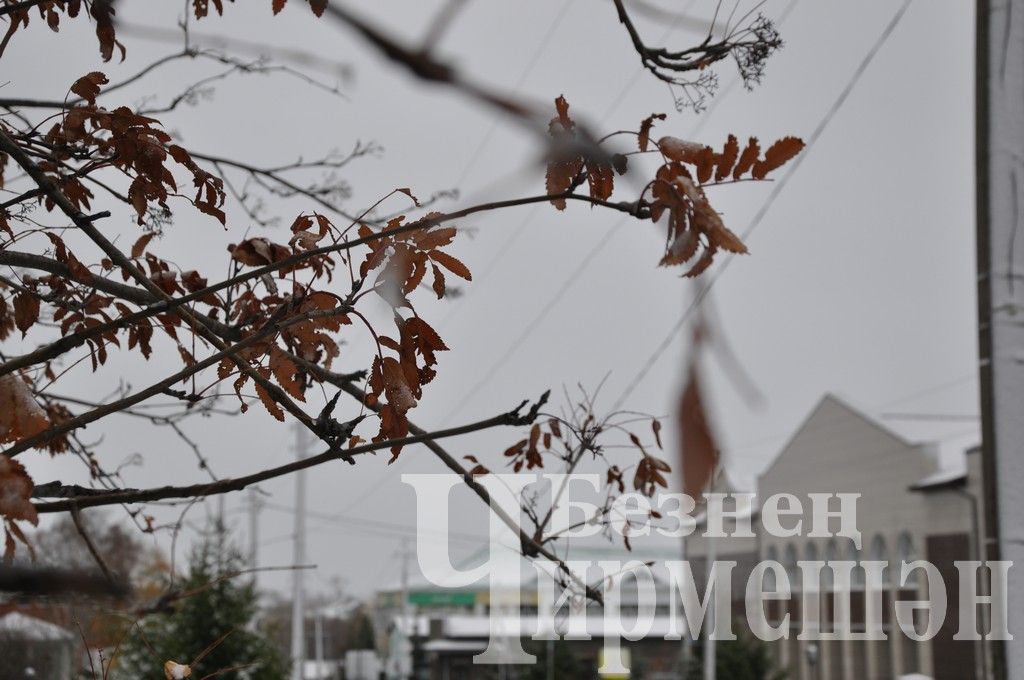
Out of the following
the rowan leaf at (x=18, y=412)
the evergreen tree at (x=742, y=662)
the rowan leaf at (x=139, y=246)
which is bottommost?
the evergreen tree at (x=742, y=662)

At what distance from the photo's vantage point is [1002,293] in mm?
2383

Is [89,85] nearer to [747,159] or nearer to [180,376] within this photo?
[180,376]

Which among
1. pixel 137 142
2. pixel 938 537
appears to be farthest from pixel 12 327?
pixel 938 537

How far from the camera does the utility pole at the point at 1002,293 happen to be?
237cm

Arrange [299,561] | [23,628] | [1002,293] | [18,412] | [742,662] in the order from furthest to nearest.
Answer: [742,662] → [299,561] → [23,628] → [1002,293] → [18,412]

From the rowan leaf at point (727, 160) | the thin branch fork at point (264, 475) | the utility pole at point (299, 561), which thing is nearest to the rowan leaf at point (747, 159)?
the rowan leaf at point (727, 160)

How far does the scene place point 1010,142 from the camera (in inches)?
95.7

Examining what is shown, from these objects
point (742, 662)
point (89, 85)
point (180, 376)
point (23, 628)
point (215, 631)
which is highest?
point (89, 85)

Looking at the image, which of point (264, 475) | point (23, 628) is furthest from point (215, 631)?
point (264, 475)

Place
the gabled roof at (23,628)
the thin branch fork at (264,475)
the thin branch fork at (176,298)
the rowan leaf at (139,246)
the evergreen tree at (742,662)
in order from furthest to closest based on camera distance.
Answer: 1. the evergreen tree at (742,662)
2. the gabled roof at (23,628)
3. the rowan leaf at (139,246)
4. the thin branch fork at (264,475)
5. the thin branch fork at (176,298)

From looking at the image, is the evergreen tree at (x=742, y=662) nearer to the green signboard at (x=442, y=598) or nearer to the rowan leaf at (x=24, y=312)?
the rowan leaf at (x=24, y=312)

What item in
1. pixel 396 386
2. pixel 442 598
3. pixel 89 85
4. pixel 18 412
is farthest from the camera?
pixel 442 598

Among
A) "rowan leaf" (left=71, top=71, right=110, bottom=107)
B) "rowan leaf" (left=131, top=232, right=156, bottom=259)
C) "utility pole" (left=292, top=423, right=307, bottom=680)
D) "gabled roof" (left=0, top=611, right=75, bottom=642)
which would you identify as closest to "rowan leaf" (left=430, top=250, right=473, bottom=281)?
"rowan leaf" (left=71, top=71, right=110, bottom=107)

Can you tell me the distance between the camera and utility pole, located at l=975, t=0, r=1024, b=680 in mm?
2369
